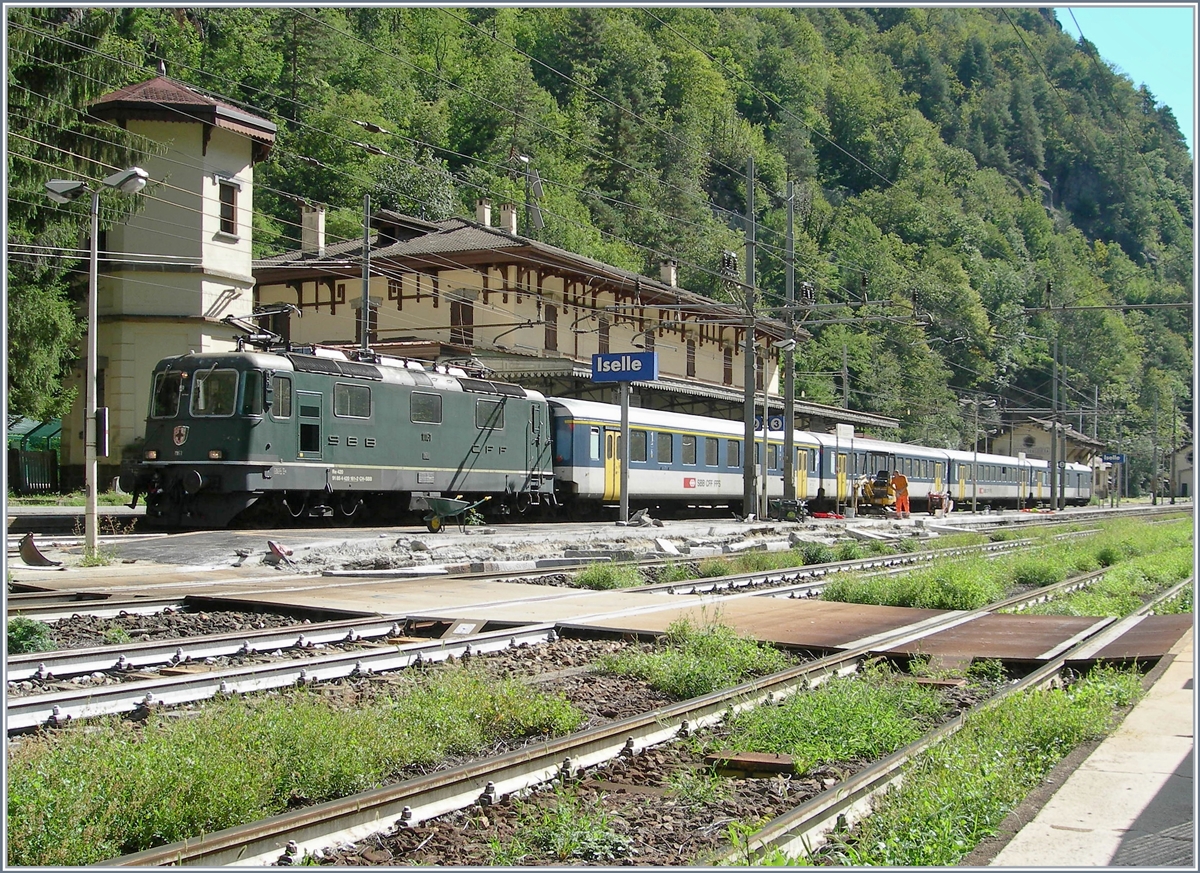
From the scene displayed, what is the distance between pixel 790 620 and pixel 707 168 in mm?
90737

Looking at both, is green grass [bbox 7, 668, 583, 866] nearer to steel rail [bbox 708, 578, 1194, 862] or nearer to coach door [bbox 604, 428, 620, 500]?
steel rail [bbox 708, 578, 1194, 862]

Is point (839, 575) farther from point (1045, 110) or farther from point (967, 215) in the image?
point (1045, 110)

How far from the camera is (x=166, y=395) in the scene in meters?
20.9

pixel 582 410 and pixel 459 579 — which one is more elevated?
pixel 582 410

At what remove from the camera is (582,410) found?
3023 cm

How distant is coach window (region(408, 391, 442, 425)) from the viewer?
23453 millimetres

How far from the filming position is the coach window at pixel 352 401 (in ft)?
70.7

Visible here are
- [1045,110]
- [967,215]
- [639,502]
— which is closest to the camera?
[639,502]

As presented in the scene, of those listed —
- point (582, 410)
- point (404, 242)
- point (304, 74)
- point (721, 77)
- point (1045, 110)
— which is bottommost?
point (582, 410)

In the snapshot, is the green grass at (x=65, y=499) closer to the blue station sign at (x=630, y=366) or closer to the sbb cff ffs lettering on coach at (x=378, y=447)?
the sbb cff ffs lettering on coach at (x=378, y=447)

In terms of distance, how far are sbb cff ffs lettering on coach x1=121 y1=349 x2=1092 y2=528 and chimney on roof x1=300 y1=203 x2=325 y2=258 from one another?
873 inches

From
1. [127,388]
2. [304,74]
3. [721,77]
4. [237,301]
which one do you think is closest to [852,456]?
[237,301]

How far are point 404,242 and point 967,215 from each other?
281 ft

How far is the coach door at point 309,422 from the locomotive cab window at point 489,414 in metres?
5.09
